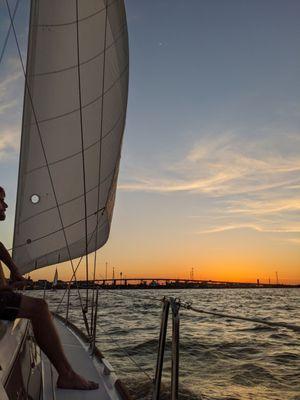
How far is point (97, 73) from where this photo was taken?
209 inches

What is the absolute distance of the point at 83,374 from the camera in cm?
372

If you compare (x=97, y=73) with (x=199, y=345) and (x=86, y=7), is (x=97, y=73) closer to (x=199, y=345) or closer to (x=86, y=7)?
(x=86, y=7)

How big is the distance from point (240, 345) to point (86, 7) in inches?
387

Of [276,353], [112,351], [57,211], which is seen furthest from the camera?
[276,353]

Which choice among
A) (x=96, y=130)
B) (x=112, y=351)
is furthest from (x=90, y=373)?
(x=112, y=351)

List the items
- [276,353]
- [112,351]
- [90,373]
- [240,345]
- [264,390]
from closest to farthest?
[90,373], [264,390], [112,351], [276,353], [240,345]

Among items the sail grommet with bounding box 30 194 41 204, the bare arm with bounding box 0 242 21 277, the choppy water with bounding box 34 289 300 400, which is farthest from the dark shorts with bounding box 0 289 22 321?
the sail grommet with bounding box 30 194 41 204

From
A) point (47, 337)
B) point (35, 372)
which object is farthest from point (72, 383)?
point (47, 337)

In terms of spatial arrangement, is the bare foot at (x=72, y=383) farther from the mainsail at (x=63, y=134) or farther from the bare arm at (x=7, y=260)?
the mainsail at (x=63, y=134)

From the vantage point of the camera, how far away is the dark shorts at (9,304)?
2.68m

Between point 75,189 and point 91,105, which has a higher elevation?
point 91,105

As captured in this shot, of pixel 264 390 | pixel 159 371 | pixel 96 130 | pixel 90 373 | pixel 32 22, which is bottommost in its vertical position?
pixel 264 390

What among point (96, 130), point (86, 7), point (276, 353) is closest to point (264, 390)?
point (276, 353)

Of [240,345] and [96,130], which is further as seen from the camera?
[240,345]
